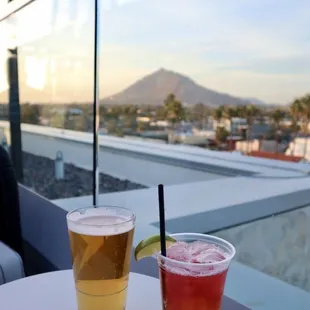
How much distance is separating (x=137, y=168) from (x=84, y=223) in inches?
150

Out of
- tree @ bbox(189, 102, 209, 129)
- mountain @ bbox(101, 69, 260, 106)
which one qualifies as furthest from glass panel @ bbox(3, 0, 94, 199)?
tree @ bbox(189, 102, 209, 129)

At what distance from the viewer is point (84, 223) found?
2.61 ft

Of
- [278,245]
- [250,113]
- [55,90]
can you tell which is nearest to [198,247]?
[278,245]

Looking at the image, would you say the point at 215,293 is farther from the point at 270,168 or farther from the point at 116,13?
the point at 270,168

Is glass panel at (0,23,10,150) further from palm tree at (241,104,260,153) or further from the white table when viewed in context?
the white table

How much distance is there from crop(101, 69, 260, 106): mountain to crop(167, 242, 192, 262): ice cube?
2919mm

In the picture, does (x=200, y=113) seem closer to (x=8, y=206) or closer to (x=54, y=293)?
(x=8, y=206)

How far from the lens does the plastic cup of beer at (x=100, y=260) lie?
0.78m

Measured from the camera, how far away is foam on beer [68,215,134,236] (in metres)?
0.78

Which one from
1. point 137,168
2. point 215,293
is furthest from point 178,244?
point 137,168

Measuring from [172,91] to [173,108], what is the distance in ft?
0.57

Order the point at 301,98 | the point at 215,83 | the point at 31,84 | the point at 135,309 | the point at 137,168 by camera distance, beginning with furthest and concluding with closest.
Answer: the point at 137,168, the point at 215,83, the point at 301,98, the point at 31,84, the point at 135,309

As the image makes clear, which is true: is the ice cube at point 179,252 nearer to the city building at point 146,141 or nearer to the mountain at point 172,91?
Result: the city building at point 146,141

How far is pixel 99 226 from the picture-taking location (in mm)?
785
